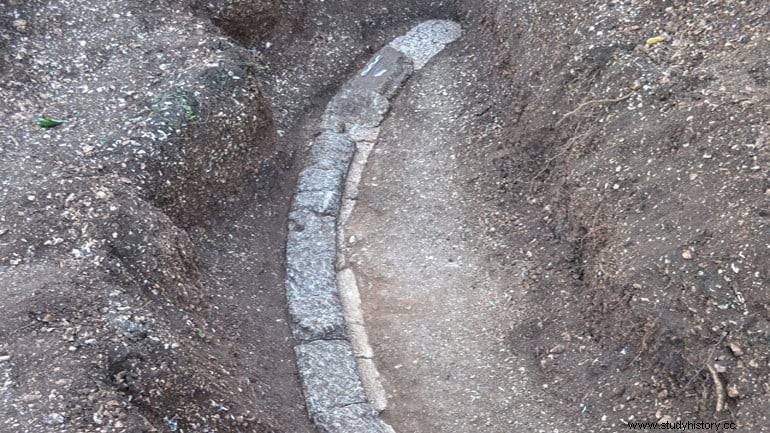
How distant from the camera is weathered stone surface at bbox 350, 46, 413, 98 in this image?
848 centimetres

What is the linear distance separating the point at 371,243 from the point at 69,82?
3.07 m

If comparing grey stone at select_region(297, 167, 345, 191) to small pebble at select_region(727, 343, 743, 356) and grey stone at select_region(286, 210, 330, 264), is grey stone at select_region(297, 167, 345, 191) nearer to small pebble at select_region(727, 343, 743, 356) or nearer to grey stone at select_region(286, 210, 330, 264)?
grey stone at select_region(286, 210, 330, 264)

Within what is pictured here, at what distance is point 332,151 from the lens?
25.3ft

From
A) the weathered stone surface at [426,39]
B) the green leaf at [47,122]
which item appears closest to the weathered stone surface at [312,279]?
the green leaf at [47,122]

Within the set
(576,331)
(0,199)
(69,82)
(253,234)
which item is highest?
(69,82)

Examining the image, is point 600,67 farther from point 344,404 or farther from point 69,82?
point 69,82

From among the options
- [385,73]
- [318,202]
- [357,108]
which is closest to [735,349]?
[318,202]

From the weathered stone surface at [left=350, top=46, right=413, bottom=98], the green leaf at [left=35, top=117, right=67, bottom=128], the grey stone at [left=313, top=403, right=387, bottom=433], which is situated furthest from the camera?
the weathered stone surface at [left=350, top=46, right=413, bottom=98]

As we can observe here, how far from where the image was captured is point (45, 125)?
6.19 metres

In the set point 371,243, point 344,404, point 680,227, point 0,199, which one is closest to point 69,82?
point 0,199

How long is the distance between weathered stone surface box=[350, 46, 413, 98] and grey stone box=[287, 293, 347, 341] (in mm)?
2927

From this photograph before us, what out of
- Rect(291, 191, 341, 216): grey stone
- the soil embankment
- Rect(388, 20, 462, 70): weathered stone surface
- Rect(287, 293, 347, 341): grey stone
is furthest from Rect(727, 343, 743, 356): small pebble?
Rect(388, 20, 462, 70): weathered stone surface

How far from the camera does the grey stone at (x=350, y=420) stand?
5.55m

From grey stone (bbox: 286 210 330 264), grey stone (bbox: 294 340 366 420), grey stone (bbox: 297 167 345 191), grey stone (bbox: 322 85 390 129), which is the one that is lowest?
grey stone (bbox: 294 340 366 420)
